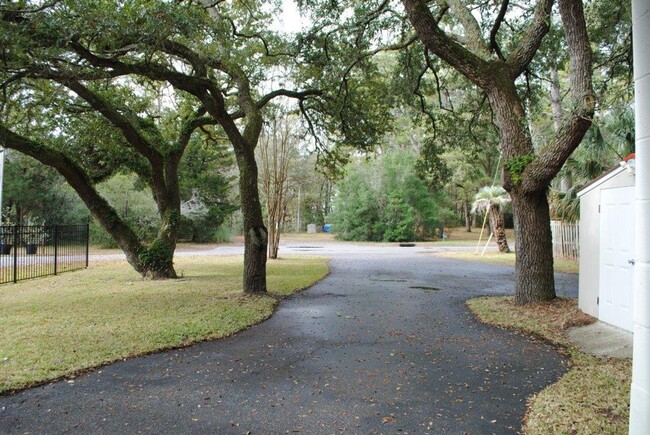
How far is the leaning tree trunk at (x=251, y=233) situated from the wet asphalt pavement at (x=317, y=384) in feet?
7.80

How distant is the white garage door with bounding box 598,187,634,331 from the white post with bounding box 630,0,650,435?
188 inches

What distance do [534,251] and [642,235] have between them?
267 inches

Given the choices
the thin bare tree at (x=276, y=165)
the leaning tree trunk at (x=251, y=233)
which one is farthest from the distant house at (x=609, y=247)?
the thin bare tree at (x=276, y=165)

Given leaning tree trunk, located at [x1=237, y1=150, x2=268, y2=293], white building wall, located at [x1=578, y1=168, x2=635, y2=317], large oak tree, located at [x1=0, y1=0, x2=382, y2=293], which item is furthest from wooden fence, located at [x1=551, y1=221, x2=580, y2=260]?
leaning tree trunk, located at [x1=237, y1=150, x2=268, y2=293]

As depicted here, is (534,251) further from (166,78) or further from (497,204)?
(497,204)

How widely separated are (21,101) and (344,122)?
26.2ft

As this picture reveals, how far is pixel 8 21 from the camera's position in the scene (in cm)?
600

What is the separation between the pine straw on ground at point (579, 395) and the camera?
11.9 ft

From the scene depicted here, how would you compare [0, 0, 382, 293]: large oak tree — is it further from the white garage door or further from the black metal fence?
the white garage door

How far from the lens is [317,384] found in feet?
15.5

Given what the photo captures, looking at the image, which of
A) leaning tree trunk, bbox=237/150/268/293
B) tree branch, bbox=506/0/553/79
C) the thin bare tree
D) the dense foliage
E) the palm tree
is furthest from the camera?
the dense foliage

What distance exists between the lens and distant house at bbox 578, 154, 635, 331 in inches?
259

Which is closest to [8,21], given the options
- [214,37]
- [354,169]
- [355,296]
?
[214,37]

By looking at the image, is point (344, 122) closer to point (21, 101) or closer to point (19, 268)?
point (21, 101)
